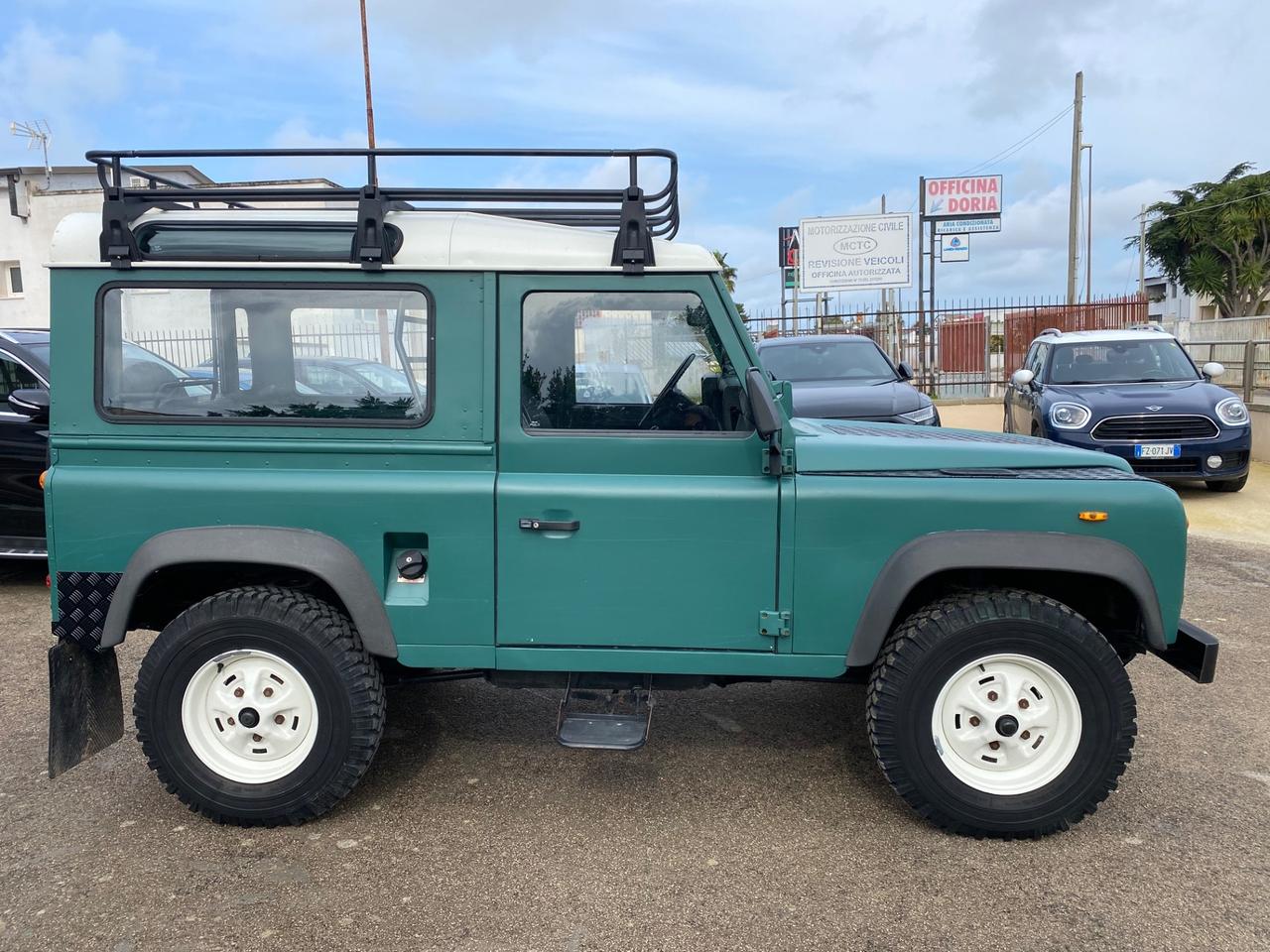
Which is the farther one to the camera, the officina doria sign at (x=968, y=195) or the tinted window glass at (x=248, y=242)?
the officina doria sign at (x=968, y=195)

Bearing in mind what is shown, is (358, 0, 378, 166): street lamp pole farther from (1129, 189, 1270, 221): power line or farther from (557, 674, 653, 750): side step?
(1129, 189, 1270, 221): power line

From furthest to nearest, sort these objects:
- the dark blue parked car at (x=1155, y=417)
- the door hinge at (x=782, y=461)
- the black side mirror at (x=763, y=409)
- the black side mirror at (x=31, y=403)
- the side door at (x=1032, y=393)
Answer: the side door at (x=1032, y=393)
the dark blue parked car at (x=1155, y=417)
the black side mirror at (x=31, y=403)
the door hinge at (x=782, y=461)
the black side mirror at (x=763, y=409)

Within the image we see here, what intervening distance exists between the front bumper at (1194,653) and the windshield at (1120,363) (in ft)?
24.4

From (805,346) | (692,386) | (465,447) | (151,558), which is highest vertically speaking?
(805,346)

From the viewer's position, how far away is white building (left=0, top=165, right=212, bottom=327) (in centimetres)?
2631

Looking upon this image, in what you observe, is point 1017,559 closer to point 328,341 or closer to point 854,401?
point 328,341

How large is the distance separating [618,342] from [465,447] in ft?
2.09

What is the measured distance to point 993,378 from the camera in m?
20.6

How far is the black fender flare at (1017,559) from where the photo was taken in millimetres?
3309

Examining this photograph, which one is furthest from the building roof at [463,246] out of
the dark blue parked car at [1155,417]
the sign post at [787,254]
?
the sign post at [787,254]

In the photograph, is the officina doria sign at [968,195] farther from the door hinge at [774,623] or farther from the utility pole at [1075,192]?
the door hinge at [774,623]

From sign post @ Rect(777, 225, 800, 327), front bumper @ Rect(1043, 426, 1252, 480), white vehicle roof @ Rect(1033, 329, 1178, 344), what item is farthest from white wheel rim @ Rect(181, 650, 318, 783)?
sign post @ Rect(777, 225, 800, 327)

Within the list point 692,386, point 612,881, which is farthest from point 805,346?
point 612,881

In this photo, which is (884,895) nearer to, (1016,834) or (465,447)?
(1016,834)
